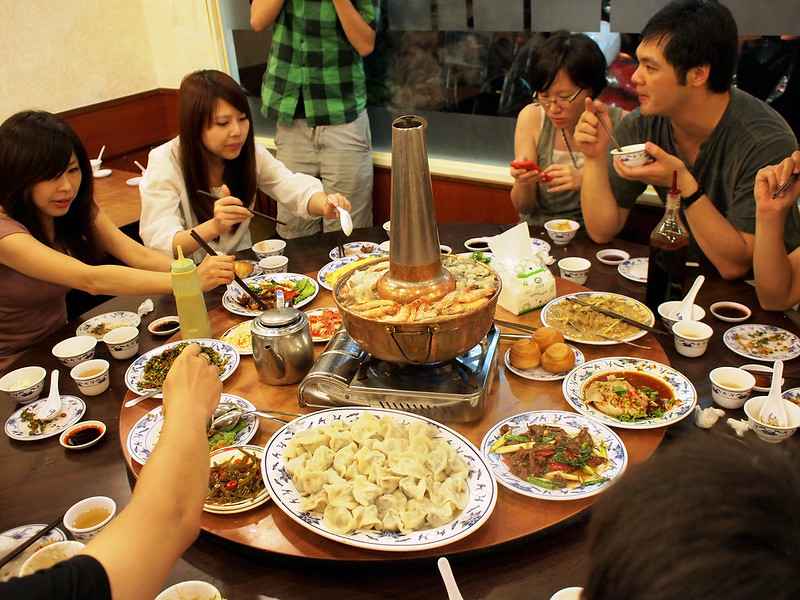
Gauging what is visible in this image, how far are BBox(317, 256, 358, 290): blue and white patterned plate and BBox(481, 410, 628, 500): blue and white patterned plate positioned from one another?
4.08ft

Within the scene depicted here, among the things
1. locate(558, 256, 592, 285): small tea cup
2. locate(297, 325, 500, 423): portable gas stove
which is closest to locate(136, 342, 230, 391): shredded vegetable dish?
locate(297, 325, 500, 423): portable gas stove

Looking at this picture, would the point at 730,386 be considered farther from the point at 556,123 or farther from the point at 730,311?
the point at 556,123

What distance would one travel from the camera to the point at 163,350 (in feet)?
7.85

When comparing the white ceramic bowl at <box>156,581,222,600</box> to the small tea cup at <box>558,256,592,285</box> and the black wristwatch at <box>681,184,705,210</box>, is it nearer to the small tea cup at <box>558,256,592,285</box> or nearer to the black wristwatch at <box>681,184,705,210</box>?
the small tea cup at <box>558,256,592,285</box>

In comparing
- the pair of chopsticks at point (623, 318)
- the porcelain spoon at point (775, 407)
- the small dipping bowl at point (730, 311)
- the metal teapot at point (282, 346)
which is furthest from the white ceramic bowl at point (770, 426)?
the metal teapot at point (282, 346)

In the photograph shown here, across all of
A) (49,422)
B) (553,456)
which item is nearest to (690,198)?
(553,456)

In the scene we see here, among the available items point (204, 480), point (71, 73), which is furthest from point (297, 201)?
point (71, 73)

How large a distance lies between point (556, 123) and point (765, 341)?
1784mm

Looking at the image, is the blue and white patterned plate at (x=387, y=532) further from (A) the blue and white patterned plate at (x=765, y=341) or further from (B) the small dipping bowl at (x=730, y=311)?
(B) the small dipping bowl at (x=730, y=311)

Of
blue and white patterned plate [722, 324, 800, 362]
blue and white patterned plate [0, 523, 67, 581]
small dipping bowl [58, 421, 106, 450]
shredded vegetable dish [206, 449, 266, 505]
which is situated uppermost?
shredded vegetable dish [206, 449, 266, 505]

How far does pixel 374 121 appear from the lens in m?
5.75

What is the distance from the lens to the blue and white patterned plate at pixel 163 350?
7.26 feet

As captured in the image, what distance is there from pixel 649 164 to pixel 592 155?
46 cm

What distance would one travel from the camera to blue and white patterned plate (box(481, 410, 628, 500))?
1.65m
